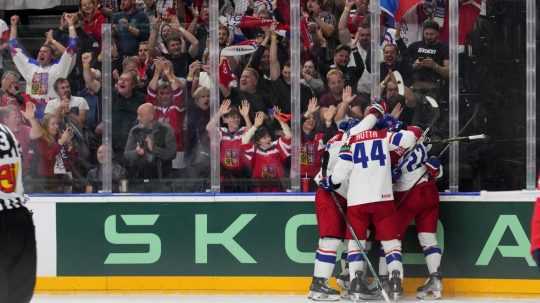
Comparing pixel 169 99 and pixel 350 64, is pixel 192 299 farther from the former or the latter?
pixel 350 64

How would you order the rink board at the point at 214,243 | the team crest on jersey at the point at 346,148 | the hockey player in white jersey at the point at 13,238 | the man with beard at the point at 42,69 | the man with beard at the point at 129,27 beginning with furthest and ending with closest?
1. the man with beard at the point at 42,69
2. the man with beard at the point at 129,27
3. the rink board at the point at 214,243
4. the team crest on jersey at the point at 346,148
5. the hockey player in white jersey at the point at 13,238

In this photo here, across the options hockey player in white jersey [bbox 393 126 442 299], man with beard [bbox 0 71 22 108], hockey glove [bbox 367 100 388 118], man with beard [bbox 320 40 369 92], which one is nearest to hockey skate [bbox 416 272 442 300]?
hockey player in white jersey [bbox 393 126 442 299]

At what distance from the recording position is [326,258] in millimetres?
8344

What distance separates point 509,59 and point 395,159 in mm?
1117

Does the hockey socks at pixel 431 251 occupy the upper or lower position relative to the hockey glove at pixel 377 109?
lower

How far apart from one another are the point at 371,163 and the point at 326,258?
76cm

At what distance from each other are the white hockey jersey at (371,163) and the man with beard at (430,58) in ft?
1.81

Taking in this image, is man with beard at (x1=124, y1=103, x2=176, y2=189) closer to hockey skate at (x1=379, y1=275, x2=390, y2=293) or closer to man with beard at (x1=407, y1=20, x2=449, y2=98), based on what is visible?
hockey skate at (x1=379, y1=275, x2=390, y2=293)

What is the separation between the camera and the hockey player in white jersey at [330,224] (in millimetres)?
8336

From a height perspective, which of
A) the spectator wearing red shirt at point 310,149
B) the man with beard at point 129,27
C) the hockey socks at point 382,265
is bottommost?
the hockey socks at point 382,265

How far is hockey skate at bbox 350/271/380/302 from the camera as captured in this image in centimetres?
831

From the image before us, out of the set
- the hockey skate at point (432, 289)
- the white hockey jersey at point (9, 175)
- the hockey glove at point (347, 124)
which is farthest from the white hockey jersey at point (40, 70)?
the white hockey jersey at point (9, 175)

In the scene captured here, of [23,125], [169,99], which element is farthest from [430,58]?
[23,125]

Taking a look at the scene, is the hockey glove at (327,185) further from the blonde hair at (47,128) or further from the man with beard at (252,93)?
the blonde hair at (47,128)
